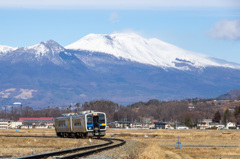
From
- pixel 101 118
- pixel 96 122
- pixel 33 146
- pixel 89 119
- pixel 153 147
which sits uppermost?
pixel 101 118

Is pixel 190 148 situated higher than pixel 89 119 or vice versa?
pixel 89 119

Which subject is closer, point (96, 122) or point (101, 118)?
point (96, 122)

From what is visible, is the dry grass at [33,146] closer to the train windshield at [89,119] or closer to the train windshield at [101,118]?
the train windshield at [89,119]

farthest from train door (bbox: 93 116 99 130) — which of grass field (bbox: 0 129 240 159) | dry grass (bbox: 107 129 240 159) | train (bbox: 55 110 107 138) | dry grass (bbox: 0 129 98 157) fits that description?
dry grass (bbox: 107 129 240 159)

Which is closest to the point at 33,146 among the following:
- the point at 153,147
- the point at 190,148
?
the point at 153,147

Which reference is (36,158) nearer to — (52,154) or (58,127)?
(52,154)

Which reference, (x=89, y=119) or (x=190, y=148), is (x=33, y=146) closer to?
(x=89, y=119)

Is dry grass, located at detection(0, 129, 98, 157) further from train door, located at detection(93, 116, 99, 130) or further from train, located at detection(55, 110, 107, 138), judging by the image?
train door, located at detection(93, 116, 99, 130)

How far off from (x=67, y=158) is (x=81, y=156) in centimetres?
328

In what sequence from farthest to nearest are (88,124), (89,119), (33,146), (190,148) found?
(89,119)
(88,124)
(190,148)
(33,146)

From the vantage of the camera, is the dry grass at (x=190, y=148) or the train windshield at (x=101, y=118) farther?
the train windshield at (x=101, y=118)

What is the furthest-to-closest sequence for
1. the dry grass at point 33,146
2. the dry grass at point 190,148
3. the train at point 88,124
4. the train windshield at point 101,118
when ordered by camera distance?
1. the train windshield at point 101,118
2. the train at point 88,124
3. the dry grass at point 190,148
4. the dry grass at point 33,146

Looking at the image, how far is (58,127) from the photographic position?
85.5 metres

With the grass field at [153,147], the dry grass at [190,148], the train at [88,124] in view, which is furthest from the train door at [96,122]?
the dry grass at [190,148]
